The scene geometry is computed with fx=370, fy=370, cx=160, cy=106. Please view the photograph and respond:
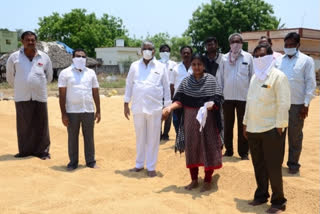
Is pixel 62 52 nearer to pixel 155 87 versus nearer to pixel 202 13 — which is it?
pixel 202 13

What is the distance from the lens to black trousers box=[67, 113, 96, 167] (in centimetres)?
586

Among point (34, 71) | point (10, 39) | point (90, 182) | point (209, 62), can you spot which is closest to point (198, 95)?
point (209, 62)

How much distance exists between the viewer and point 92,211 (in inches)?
161

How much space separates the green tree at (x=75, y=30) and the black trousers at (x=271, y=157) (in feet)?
140

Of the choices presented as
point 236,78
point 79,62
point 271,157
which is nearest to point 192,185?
point 271,157

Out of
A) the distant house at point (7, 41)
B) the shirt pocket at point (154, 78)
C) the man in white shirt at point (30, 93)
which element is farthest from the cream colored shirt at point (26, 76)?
the distant house at point (7, 41)

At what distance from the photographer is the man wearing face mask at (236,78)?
19.4ft

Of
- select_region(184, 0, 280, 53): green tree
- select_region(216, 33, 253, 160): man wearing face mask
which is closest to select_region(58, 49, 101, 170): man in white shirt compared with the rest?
select_region(216, 33, 253, 160): man wearing face mask

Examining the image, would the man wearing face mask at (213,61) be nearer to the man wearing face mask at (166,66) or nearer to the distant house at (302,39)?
the man wearing face mask at (166,66)

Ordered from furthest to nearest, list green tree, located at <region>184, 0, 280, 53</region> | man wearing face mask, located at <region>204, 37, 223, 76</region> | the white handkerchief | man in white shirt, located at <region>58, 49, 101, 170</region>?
green tree, located at <region>184, 0, 280, 53</region>, man wearing face mask, located at <region>204, 37, 223, 76</region>, man in white shirt, located at <region>58, 49, 101, 170</region>, the white handkerchief

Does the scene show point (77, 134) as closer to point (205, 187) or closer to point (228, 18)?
point (205, 187)

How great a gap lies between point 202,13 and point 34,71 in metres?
31.7

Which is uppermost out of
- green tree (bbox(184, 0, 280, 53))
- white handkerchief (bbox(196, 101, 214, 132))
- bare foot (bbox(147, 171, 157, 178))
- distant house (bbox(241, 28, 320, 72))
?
green tree (bbox(184, 0, 280, 53))

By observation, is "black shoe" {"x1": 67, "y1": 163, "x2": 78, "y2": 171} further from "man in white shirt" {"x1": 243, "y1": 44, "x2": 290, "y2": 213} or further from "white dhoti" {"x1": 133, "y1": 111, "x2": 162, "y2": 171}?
"man in white shirt" {"x1": 243, "y1": 44, "x2": 290, "y2": 213}
